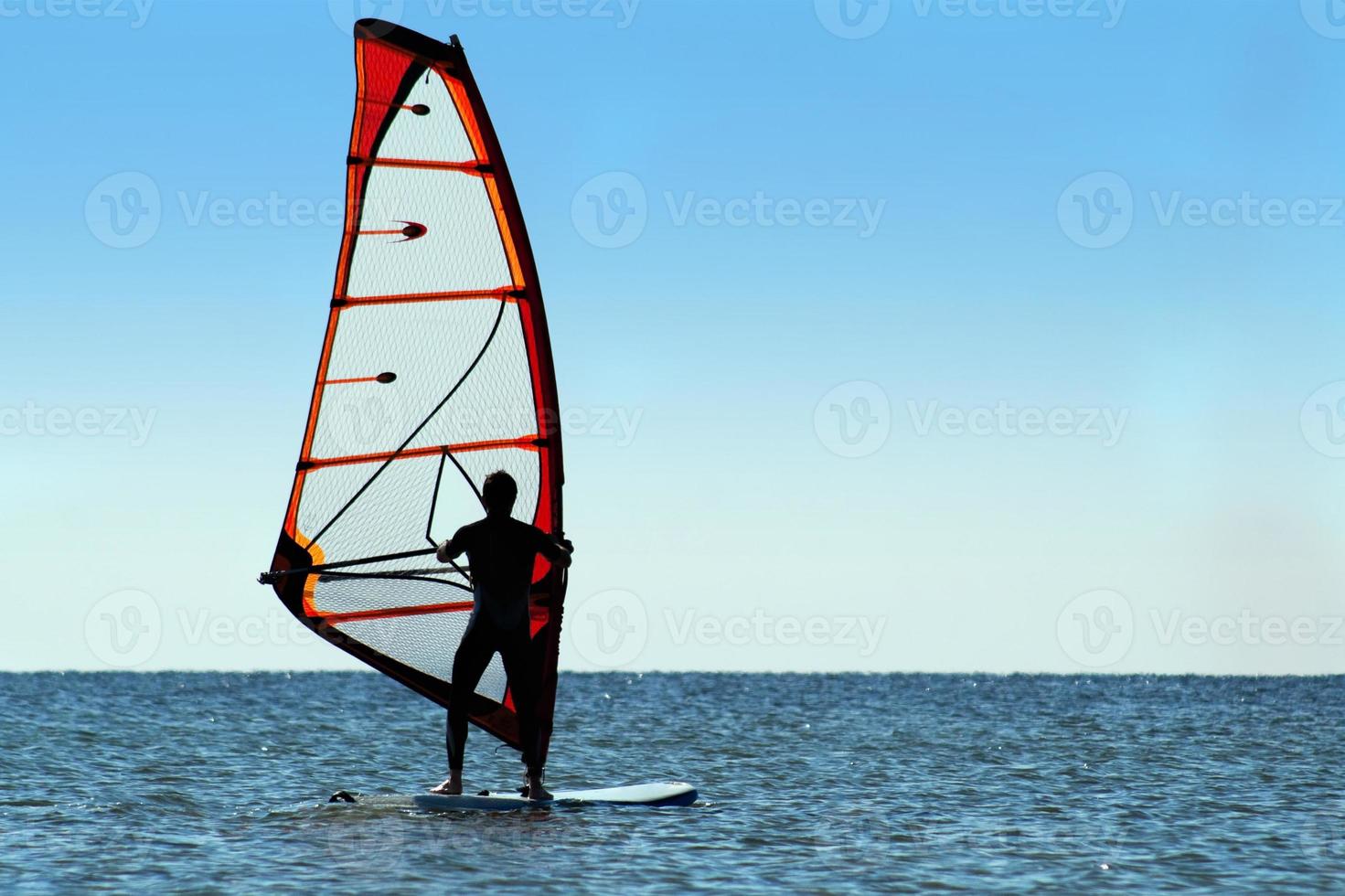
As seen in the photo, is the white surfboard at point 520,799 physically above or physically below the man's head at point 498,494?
below

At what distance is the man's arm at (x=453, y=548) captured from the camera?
27.8ft

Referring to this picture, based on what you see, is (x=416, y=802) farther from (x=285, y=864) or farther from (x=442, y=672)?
(x=285, y=864)

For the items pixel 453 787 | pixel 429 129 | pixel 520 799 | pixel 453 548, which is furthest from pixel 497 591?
pixel 429 129

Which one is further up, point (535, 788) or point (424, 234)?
point (424, 234)

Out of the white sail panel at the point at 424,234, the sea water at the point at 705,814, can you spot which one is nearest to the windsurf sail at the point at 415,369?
the white sail panel at the point at 424,234

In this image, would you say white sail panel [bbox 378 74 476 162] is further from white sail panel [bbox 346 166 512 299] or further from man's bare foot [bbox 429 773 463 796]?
man's bare foot [bbox 429 773 463 796]

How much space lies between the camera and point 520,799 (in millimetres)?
9344

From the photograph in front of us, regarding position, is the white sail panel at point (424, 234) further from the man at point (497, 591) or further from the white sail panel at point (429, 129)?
the man at point (497, 591)

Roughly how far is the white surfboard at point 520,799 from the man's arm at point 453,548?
5.08ft

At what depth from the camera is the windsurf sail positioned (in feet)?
29.6

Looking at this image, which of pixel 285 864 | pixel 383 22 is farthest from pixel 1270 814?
pixel 383 22

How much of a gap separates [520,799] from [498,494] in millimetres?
2093

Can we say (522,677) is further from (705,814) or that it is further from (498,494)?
(705,814)

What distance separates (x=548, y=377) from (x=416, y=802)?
273 centimetres
